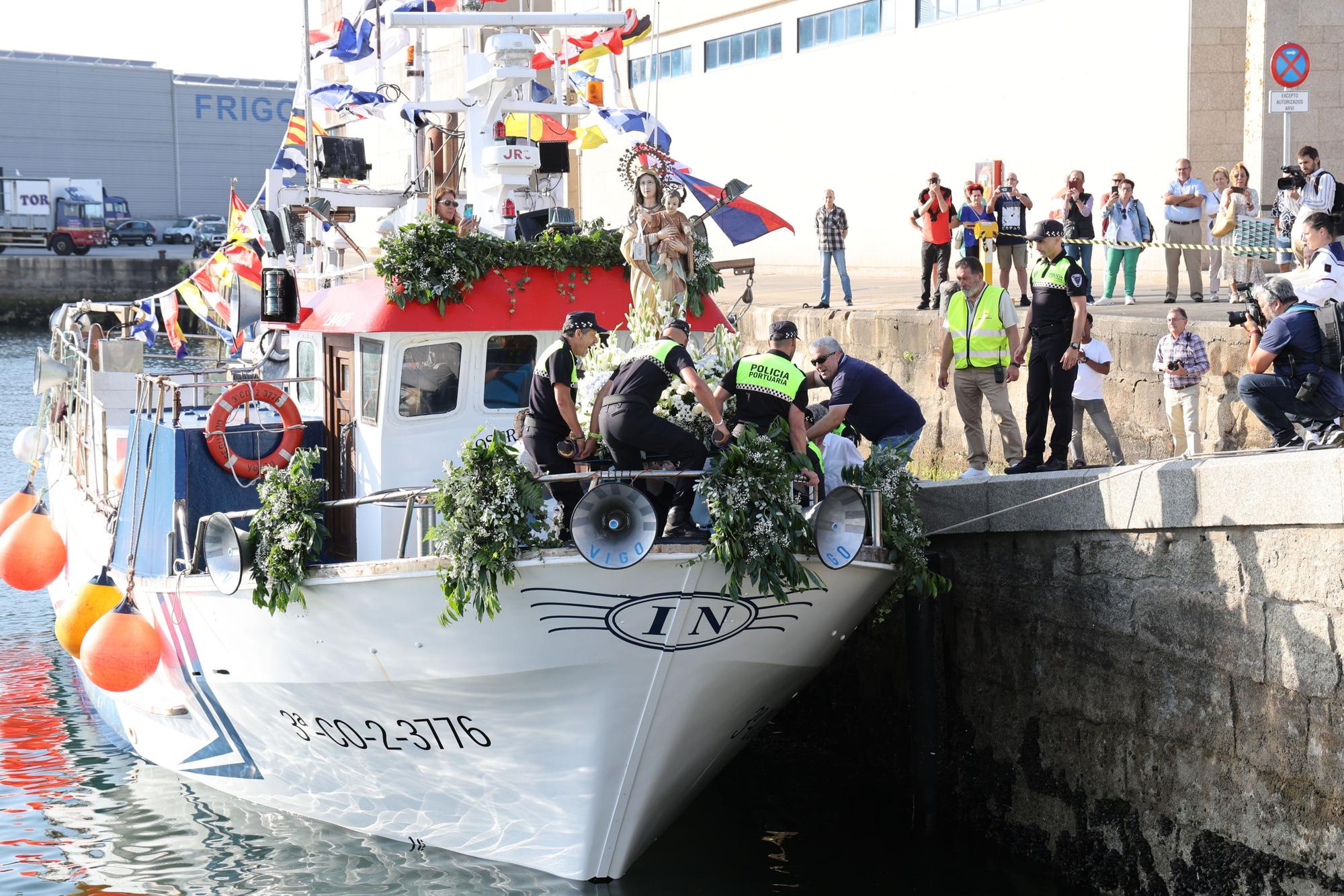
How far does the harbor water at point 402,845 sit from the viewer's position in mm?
8531

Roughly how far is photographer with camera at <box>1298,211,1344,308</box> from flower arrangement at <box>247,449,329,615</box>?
560cm

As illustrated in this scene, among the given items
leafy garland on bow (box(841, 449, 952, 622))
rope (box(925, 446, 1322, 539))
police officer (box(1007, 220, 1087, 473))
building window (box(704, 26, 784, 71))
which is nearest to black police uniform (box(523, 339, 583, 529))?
leafy garland on bow (box(841, 449, 952, 622))

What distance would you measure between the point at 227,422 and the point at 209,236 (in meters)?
49.3

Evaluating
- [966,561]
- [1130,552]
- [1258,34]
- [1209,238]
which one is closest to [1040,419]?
[966,561]

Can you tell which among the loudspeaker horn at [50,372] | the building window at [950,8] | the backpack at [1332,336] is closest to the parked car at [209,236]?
the building window at [950,8]

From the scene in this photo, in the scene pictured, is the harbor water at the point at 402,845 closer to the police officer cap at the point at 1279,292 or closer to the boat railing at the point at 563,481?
the boat railing at the point at 563,481

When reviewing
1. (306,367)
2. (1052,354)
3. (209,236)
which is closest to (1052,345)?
(1052,354)

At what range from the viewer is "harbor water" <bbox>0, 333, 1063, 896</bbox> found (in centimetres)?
853

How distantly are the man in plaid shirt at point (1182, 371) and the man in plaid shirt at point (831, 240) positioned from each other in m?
6.71

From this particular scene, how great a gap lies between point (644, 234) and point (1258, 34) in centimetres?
1037

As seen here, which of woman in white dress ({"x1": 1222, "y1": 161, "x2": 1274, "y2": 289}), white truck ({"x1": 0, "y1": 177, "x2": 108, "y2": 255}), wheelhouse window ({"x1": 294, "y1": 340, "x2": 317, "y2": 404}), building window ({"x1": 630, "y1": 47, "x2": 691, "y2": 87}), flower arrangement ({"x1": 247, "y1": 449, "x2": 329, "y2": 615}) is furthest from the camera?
white truck ({"x1": 0, "y1": 177, "x2": 108, "y2": 255})

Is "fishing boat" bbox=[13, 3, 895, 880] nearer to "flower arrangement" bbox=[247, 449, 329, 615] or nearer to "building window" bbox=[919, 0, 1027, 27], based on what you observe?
"flower arrangement" bbox=[247, 449, 329, 615]

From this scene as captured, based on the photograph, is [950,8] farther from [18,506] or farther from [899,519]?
[899,519]

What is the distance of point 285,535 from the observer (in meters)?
7.79
